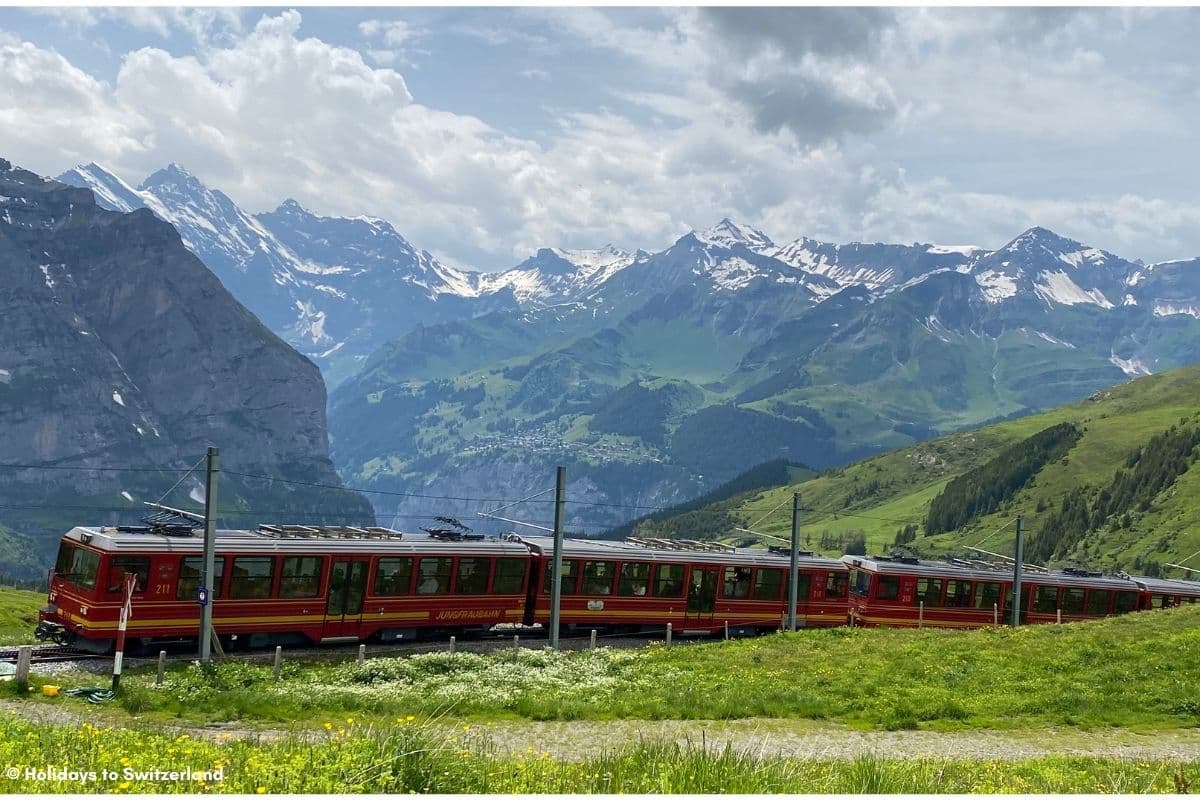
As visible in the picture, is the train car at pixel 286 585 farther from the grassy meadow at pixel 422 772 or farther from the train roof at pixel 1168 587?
the train roof at pixel 1168 587

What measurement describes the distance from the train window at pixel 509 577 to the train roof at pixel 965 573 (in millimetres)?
22815

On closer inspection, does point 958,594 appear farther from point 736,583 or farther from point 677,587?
point 677,587

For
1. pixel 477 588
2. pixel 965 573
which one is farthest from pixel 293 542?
pixel 965 573

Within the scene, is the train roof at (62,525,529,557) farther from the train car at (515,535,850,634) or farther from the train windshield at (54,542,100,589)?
the train car at (515,535,850,634)

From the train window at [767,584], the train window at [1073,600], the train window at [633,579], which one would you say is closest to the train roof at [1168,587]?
the train window at [1073,600]

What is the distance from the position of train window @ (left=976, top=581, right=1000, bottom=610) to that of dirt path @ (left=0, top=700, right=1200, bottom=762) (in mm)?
38404

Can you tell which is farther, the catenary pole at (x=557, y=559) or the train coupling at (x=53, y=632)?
the catenary pole at (x=557, y=559)

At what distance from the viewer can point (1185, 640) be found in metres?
34.3

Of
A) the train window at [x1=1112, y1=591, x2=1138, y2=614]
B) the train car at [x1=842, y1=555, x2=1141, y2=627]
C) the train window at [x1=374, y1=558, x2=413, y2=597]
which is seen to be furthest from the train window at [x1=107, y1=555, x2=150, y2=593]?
the train window at [x1=1112, y1=591, x2=1138, y2=614]

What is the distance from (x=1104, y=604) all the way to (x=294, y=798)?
66.3 meters

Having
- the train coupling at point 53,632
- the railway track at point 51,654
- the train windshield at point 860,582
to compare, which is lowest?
the railway track at point 51,654

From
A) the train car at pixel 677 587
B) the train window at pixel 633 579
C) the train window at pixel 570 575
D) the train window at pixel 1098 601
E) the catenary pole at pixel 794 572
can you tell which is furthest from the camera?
the train window at pixel 1098 601

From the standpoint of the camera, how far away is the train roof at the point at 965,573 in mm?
60594

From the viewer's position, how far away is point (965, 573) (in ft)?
204
